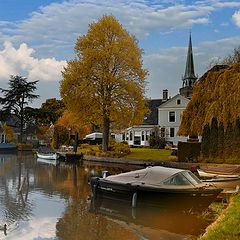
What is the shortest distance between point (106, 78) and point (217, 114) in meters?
14.9

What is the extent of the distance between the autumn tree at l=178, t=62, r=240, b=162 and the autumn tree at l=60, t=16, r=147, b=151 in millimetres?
9201

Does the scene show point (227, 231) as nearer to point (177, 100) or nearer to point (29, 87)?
point (177, 100)

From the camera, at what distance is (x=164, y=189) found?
17.9 meters

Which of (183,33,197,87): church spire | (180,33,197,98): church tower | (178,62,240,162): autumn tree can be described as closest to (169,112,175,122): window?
(180,33,197,98): church tower

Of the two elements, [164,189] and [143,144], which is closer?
[164,189]

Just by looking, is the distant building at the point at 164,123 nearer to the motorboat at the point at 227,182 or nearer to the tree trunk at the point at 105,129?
the tree trunk at the point at 105,129

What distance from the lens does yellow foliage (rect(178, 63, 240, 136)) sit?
3478 cm

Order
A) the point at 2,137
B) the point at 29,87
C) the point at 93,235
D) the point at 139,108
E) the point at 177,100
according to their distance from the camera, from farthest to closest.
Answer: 1. the point at 2,137
2. the point at 29,87
3. the point at 177,100
4. the point at 139,108
5. the point at 93,235

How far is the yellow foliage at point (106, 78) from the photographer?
46.3 m

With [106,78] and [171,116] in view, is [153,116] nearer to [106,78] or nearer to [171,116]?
[171,116]

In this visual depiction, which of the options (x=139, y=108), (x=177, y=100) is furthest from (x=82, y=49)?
(x=177, y=100)

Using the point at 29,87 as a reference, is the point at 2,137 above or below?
below

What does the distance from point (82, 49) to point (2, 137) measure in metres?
44.6

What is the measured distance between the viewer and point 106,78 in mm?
46219
